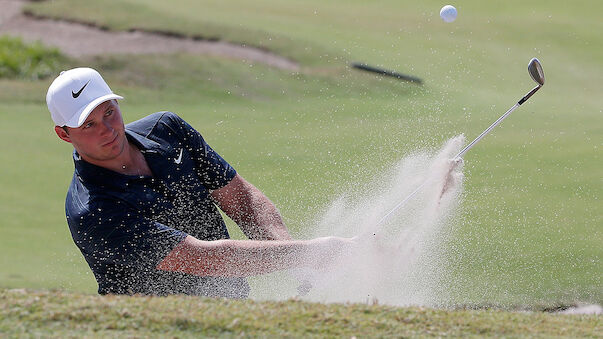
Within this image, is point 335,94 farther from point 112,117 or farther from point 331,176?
point 112,117

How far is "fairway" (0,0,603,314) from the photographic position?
6.32m

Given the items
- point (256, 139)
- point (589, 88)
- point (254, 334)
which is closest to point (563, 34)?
point (589, 88)

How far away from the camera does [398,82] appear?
11.3m

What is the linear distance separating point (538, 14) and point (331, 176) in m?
6.92

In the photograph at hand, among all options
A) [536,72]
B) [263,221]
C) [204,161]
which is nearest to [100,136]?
[204,161]

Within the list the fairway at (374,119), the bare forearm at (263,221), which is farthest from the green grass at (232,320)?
the fairway at (374,119)

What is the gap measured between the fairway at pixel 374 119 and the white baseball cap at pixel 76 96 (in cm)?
179

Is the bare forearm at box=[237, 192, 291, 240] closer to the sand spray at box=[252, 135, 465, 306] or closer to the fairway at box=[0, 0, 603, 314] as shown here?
the sand spray at box=[252, 135, 465, 306]

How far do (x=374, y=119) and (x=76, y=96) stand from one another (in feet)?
18.7

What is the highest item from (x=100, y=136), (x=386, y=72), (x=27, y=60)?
(x=27, y=60)

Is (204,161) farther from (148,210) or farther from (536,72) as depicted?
(536,72)

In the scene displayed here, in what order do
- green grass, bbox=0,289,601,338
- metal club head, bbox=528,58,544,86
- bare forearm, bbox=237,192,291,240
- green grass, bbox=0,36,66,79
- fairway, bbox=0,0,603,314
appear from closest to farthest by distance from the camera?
green grass, bbox=0,289,601,338 < bare forearm, bbox=237,192,291,240 < metal club head, bbox=528,58,544,86 < fairway, bbox=0,0,603,314 < green grass, bbox=0,36,66,79

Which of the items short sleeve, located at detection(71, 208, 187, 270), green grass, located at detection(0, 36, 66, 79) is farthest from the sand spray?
green grass, located at detection(0, 36, 66, 79)

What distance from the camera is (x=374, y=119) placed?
953 cm
